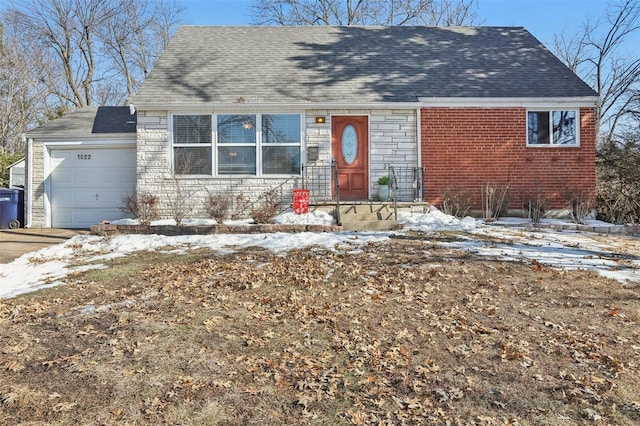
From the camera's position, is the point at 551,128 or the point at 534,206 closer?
the point at 534,206

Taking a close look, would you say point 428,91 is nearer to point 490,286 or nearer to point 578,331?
point 490,286

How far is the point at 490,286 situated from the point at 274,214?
5.65 meters

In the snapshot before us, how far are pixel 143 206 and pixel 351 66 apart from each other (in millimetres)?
6523

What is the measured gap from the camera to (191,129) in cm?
1095

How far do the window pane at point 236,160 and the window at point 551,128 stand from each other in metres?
6.90

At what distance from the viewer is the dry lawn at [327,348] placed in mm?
2742

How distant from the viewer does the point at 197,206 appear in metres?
10.9

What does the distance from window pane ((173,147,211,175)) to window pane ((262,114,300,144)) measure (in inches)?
57.2

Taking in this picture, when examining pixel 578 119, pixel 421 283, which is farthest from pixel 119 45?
pixel 421 283

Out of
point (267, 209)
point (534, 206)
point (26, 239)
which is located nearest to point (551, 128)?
point (534, 206)

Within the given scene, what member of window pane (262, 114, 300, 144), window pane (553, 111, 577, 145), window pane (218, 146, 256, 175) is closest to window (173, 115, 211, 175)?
window pane (218, 146, 256, 175)

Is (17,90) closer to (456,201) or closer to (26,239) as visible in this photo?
(26,239)

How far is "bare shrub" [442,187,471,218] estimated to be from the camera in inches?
427

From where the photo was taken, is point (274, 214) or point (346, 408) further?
point (274, 214)
